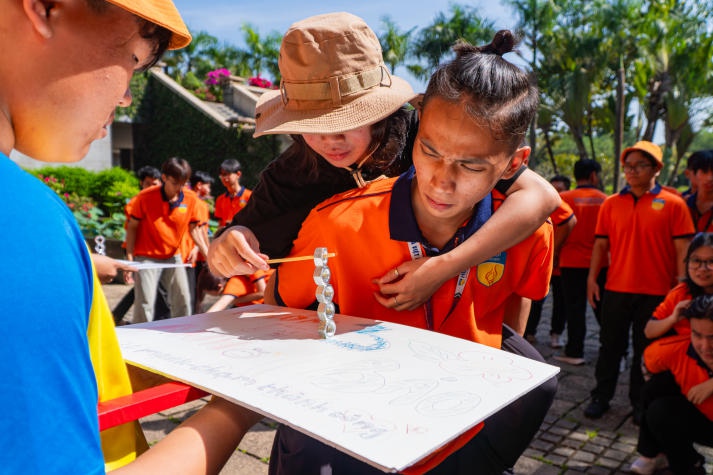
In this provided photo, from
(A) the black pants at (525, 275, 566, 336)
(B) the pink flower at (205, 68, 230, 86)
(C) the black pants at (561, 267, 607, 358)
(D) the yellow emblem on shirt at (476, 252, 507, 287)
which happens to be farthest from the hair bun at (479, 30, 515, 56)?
(B) the pink flower at (205, 68, 230, 86)

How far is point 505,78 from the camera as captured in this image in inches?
53.3

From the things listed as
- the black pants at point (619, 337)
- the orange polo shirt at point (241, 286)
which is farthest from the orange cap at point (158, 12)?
the black pants at point (619, 337)

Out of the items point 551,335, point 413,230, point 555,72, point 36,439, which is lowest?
point 551,335

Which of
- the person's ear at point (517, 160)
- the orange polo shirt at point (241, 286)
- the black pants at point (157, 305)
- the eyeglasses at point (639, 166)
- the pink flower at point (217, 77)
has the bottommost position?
the black pants at point (157, 305)

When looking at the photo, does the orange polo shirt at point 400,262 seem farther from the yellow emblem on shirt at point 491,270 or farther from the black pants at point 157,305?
the black pants at point 157,305

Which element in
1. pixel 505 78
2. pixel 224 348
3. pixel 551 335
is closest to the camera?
pixel 224 348

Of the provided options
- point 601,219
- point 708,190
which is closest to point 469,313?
point 601,219

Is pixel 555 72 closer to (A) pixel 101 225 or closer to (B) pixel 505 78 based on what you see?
(A) pixel 101 225

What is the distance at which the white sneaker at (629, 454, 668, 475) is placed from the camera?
343 cm

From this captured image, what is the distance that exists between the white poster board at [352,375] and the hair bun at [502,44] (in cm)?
73

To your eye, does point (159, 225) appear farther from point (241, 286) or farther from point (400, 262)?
point (400, 262)

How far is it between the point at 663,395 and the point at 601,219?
2104 mm

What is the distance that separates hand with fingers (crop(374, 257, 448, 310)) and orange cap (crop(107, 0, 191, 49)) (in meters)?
0.72

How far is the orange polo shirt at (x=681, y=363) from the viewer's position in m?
3.24
